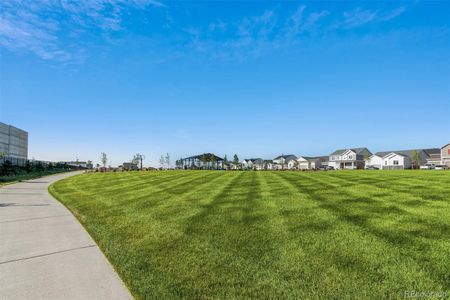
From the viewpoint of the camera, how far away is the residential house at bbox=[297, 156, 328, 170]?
11649 cm

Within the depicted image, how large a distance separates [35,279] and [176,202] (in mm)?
6671

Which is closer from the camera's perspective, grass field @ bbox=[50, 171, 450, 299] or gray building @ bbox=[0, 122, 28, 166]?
grass field @ bbox=[50, 171, 450, 299]

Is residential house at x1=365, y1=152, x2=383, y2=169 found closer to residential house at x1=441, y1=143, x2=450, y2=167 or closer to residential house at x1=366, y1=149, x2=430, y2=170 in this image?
residential house at x1=366, y1=149, x2=430, y2=170

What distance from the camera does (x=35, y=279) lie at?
4.57 m

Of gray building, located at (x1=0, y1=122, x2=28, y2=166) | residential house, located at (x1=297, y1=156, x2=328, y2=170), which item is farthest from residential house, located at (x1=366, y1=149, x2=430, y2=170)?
gray building, located at (x1=0, y1=122, x2=28, y2=166)

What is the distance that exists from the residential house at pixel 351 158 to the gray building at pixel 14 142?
91.8 meters

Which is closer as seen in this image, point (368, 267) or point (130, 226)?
point (368, 267)

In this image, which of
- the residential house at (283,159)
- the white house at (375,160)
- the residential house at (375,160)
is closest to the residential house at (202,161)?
the residential house at (283,159)

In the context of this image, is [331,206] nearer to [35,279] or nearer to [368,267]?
[368,267]

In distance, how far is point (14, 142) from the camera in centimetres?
7981

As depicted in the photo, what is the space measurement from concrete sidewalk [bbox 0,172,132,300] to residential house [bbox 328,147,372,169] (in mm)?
99316

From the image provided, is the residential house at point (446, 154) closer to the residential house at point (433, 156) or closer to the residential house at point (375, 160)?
the residential house at point (433, 156)

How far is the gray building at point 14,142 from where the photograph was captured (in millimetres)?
A: 68500

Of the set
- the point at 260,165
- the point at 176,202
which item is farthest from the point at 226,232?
the point at 260,165
